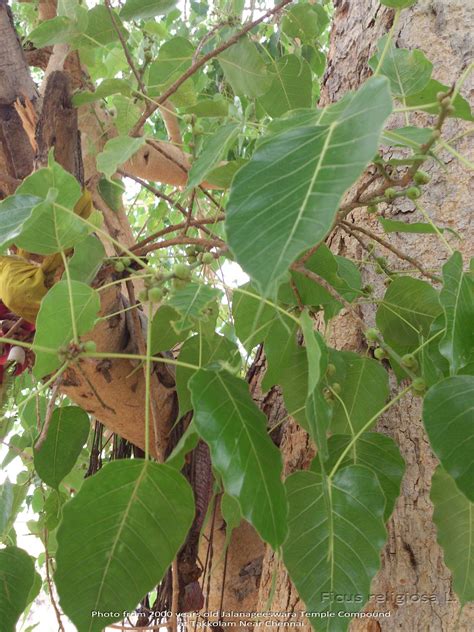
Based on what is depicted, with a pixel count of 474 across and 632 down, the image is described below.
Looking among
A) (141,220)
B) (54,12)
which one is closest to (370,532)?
(54,12)

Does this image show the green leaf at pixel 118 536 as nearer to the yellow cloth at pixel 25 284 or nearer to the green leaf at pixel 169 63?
the yellow cloth at pixel 25 284

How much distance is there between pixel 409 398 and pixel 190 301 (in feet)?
1.51

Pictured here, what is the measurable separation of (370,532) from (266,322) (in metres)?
0.25

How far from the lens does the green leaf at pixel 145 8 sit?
883 mm

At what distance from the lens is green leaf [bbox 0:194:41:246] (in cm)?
49

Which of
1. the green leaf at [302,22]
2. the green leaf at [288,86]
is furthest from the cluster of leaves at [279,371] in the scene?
the green leaf at [302,22]

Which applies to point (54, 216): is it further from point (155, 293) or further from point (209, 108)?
point (209, 108)

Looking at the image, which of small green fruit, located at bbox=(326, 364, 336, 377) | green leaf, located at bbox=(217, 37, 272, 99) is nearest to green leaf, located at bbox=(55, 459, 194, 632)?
small green fruit, located at bbox=(326, 364, 336, 377)

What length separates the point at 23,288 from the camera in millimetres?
811

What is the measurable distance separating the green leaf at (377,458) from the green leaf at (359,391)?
0.05 meters

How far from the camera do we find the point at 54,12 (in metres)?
1.33

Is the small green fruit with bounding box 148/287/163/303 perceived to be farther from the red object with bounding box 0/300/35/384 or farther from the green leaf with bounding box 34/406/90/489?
the red object with bounding box 0/300/35/384

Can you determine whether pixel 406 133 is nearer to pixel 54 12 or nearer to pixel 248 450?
pixel 248 450

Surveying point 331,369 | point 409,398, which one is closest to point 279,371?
point 331,369
